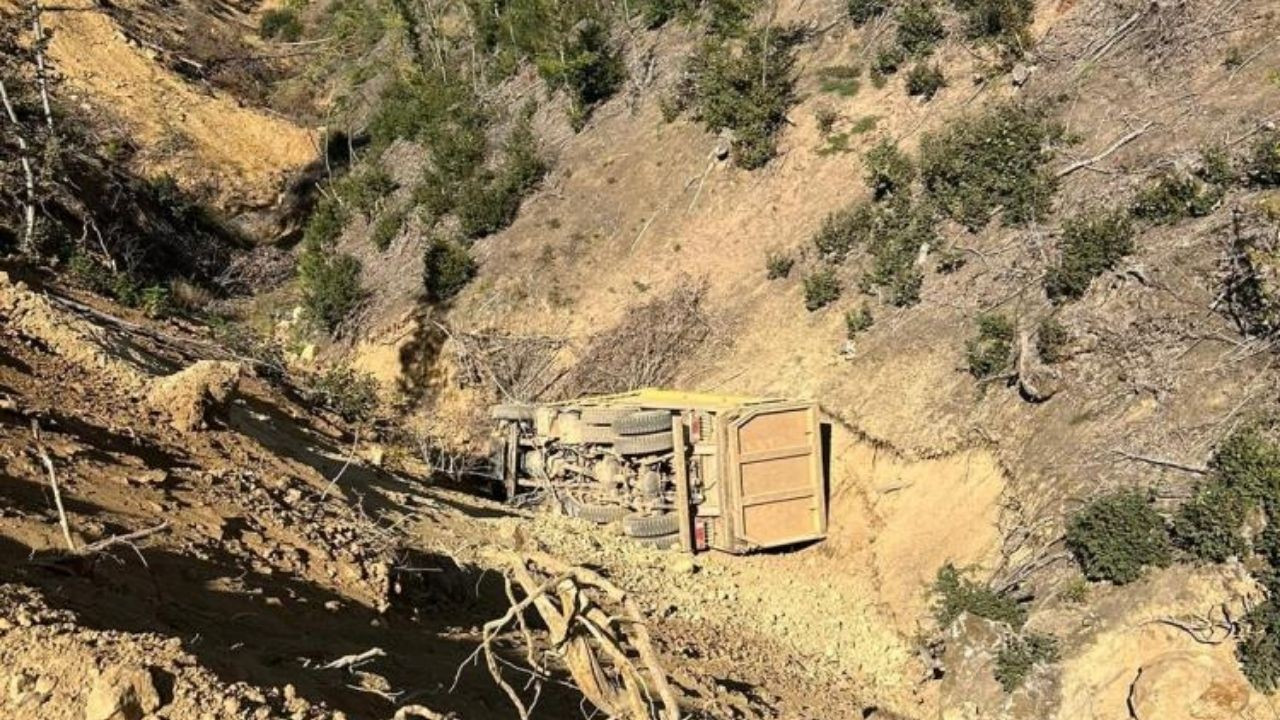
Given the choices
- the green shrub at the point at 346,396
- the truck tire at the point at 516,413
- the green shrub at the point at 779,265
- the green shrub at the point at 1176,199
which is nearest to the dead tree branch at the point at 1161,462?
the green shrub at the point at 1176,199

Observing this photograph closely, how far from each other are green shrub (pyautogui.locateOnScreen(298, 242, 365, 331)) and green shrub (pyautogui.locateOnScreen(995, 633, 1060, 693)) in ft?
55.4

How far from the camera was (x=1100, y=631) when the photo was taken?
27.6 feet

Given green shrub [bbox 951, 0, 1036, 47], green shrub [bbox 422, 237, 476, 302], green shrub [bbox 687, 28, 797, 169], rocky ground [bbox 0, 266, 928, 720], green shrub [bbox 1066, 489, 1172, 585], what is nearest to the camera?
rocky ground [bbox 0, 266, 928, 720]

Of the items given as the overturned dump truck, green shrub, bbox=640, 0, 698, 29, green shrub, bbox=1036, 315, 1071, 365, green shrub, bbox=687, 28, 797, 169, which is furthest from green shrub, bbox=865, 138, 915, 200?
green shrub, bbox=640, 0, 698, 29

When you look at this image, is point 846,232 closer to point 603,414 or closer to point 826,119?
point 826,119

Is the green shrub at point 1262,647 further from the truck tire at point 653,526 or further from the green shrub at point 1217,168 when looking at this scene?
the truck tire at point 653,526

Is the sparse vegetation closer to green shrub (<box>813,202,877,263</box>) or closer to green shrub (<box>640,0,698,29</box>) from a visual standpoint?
green shrub (<box>813,202,877,263</box>)

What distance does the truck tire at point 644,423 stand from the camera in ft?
37.3

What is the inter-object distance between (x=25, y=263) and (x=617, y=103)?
45.3 ft

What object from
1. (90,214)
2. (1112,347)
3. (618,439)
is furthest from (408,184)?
(1112,347)

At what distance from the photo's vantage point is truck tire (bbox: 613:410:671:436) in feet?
37.3

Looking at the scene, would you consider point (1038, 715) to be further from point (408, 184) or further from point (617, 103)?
point (408, 184)

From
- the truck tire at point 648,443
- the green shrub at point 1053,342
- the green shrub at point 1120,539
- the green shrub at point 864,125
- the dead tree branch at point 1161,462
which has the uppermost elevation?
the green shrub at point 864,125

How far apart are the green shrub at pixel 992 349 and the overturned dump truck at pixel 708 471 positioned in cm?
227
